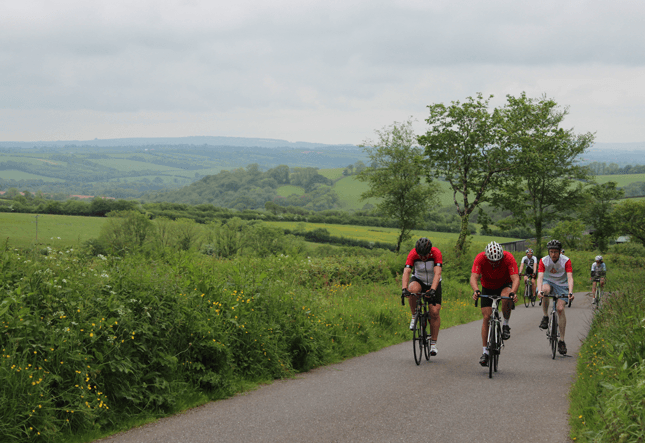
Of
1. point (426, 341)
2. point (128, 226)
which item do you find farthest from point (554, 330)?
point (128, 226)

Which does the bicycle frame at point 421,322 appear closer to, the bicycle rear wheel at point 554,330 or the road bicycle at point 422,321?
the road bicycle at point 422,321

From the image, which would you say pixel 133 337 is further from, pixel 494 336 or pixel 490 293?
pixel 490 293

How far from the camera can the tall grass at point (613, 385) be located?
4.63 metres

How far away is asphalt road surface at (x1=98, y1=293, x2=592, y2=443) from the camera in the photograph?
546 centimetres

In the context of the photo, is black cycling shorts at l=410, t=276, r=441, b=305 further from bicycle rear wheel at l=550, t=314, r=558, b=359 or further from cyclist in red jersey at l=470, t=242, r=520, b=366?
bicycle rear wheel at l=550, t=314, r=558, b=359

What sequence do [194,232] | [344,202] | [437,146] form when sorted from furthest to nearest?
[344,202], [194,232], [437,146]

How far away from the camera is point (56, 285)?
5992 millimetres

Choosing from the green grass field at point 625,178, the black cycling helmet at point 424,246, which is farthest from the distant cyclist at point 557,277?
the green grass field at point 625,178

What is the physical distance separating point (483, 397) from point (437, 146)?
3244 cm

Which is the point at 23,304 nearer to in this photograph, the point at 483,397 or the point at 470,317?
the point at 483,397

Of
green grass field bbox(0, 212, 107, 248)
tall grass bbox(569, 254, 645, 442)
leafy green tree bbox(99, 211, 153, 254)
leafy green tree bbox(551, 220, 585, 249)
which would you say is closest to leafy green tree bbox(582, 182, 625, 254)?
leafy green tree bbox(551, 220, 585, 249)

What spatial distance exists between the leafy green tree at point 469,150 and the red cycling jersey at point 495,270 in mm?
27992

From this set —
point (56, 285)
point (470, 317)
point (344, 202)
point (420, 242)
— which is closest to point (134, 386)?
point (56, 285)

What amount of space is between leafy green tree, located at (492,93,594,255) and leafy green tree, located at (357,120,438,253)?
8.81 m
